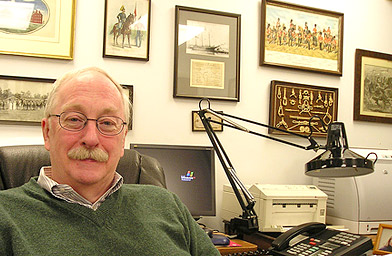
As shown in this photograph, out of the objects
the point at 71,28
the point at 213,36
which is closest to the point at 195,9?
the point at 213,36

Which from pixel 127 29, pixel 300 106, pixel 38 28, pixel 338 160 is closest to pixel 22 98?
pixel 38 28

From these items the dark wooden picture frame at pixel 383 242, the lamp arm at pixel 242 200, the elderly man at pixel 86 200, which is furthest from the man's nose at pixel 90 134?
the dark wooden picture frame at pixel 383 242

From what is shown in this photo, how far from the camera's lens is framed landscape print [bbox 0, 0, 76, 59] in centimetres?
214

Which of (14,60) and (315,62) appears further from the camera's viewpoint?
(315,62)

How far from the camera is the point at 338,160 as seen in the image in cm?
151

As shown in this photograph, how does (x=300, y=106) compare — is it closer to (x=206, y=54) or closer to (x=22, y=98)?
(x=206, y=54)

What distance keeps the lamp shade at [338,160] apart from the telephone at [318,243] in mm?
295

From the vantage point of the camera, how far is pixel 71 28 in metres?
2.25

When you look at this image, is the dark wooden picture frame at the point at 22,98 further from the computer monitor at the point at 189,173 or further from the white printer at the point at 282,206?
the white printer at the point at 282,206

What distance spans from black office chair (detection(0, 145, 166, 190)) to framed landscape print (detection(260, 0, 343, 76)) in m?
1.25

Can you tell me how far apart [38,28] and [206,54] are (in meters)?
0.94

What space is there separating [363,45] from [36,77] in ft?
7.12

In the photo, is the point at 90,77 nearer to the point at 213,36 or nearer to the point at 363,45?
the point at 213,36

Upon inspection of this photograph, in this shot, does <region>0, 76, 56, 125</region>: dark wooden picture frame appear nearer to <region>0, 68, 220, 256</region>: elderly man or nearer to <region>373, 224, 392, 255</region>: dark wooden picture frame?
<region>0, 68, 220, 256</region>: elderly man
